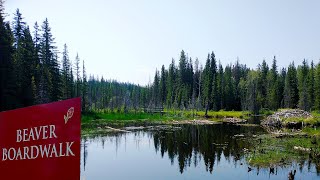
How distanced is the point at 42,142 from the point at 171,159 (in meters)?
32.1

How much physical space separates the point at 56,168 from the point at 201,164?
29402 millimetres

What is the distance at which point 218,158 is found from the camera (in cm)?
3612

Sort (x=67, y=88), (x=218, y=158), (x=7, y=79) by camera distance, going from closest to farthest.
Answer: (x=218, y=158) → (x=7, y=79) → (x=67, y=88)

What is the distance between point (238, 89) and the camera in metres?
130

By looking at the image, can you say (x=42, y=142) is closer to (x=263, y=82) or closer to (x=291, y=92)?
(x=291, y=92)

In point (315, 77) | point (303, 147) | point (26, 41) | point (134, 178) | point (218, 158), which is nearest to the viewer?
point (134, 178)

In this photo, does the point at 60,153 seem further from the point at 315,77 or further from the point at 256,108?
the point at 256,108

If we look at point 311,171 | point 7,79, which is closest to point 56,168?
point 311,171

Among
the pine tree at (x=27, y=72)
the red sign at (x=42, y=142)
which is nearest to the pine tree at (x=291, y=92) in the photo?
the pine tree at (x=27, y=72)

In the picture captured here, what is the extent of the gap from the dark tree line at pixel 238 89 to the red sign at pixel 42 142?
10244cm

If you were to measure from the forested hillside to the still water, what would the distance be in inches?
494

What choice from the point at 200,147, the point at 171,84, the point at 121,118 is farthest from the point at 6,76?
the point at 171,84

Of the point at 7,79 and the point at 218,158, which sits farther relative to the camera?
the point at 7,79

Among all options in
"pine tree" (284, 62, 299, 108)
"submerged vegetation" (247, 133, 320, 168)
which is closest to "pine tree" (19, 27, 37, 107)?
"submerged vegetation" (247, 133, 320, 168)
